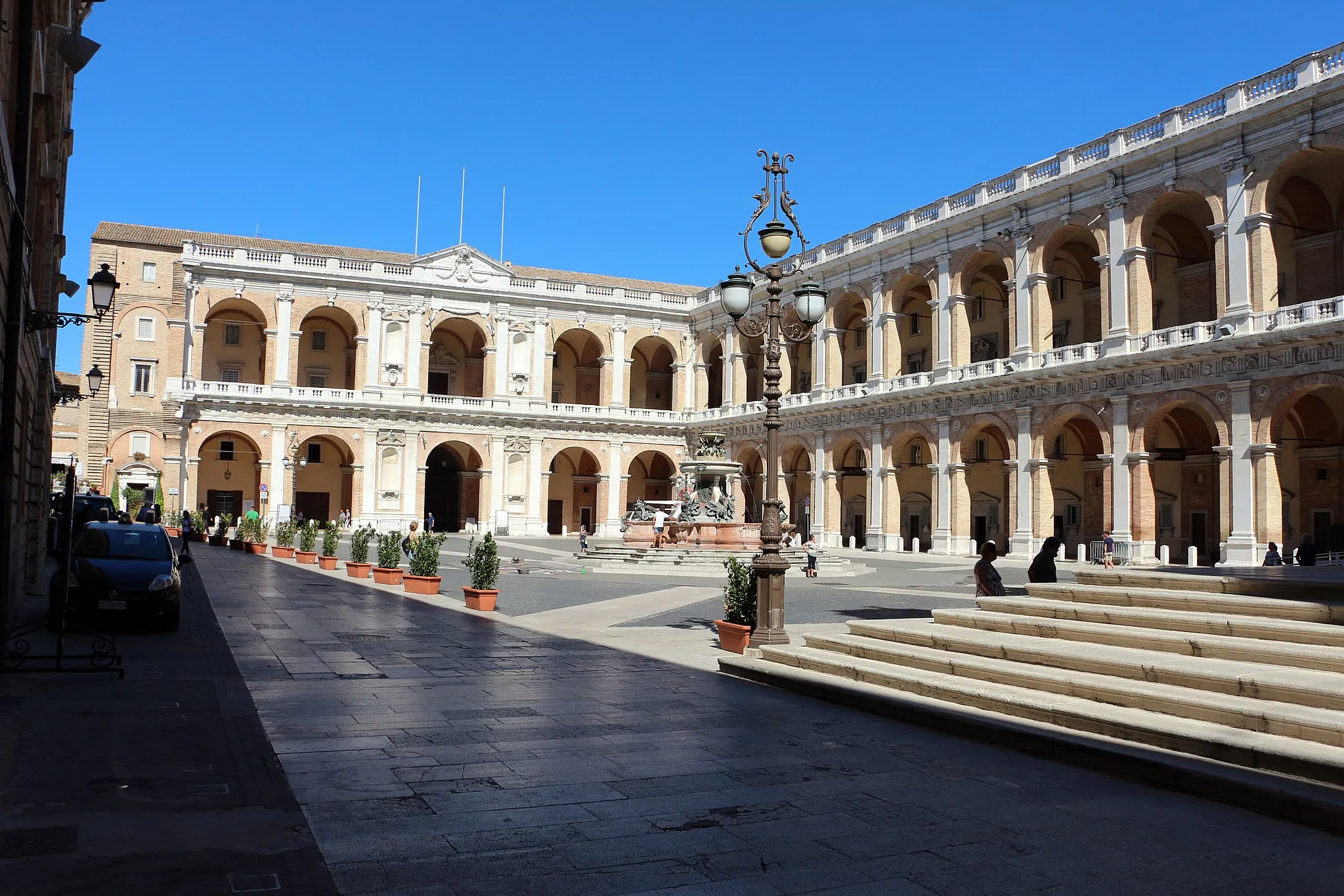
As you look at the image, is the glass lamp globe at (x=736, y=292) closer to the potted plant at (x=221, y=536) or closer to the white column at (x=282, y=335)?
the potted plant at (x=221, y=536)

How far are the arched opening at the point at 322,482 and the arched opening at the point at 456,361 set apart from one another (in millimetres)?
5903

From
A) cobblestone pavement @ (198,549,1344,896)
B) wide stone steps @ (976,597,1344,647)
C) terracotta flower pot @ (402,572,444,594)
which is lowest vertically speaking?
cobblestone pavement @ (198,549,1344,896)

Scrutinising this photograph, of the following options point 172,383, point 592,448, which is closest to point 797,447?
point 592,448

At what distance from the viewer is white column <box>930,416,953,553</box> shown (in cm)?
3603

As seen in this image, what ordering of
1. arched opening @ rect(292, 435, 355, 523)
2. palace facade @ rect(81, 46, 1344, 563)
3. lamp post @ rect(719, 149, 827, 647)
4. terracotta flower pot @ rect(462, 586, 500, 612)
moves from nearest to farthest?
lamp post @ rect(719, 149, 827, 647)
terracotta flower pot @ rect(462, 586, 500, 612)
palace facade @ rect(81, 46, 1344, 563)
arched opening @ rect(292, 435, 355, 523)

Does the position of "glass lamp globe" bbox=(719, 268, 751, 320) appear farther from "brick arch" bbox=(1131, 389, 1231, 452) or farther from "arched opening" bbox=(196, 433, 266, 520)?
"arched opening" bbox=(196, 433, 266, 520)

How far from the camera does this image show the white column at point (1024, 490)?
32.7 metres

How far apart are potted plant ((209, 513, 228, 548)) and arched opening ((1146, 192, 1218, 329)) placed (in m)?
31.0

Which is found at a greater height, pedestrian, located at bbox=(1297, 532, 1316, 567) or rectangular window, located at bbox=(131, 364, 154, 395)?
rectangular window, located at bbox=(131, 364, 154, 395)

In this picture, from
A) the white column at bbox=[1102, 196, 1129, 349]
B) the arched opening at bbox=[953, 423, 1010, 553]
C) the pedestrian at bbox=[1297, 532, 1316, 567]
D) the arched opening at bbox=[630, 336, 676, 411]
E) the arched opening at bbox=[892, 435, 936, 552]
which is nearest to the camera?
the pedestrian at bbox=[1297, 532, 1316, 567]

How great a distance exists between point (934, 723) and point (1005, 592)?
5.62m

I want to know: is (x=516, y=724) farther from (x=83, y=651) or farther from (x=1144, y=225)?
(x=1144, y=225)

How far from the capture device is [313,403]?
46.0m

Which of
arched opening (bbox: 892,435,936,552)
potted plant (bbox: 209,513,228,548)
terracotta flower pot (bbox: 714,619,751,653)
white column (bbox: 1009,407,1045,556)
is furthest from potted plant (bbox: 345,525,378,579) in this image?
arched opening (bbox: 892,435,936,552)
